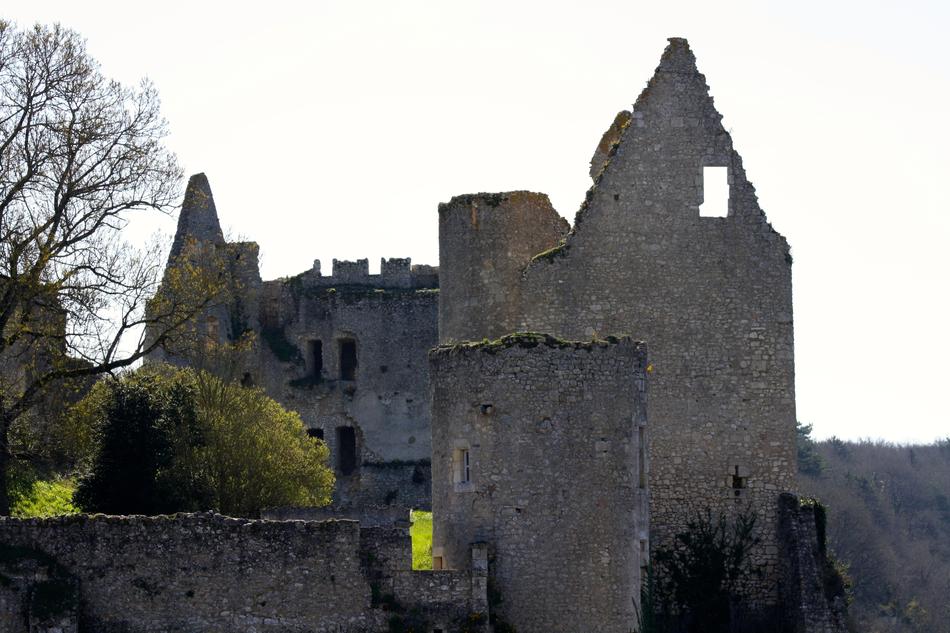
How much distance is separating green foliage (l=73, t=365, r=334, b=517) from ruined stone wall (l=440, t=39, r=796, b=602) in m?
4.90

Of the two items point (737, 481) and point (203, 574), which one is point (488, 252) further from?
point (203, 574)

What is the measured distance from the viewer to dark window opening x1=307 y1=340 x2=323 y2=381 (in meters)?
63.3

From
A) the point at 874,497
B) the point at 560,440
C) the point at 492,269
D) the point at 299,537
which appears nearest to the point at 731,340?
the point at 492,269

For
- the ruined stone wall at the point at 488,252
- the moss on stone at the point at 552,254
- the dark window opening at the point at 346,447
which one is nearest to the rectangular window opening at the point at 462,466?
the ruined stone wall at the point at 488,252

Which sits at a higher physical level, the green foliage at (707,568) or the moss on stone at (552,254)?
the moss on stone at (552,254)

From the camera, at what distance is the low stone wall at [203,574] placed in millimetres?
31906

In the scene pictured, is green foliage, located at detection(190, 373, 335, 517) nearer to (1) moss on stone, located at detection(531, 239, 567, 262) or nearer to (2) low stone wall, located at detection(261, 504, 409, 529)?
(2) low stone wall, located at detection(261, 504, 409, 529)

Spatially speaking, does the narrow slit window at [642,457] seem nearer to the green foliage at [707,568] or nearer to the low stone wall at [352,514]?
the low stone wall at [352,514]

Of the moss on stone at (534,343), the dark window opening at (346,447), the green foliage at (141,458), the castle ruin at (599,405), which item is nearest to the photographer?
the castle ruin at (599,405)

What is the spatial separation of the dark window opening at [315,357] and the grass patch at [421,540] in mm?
11313

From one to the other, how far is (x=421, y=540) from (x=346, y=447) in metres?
21.7

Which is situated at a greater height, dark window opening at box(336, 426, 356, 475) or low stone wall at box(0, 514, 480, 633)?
dark window opening at box(336, 426, 356, 475)

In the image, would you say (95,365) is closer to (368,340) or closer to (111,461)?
(111,461)

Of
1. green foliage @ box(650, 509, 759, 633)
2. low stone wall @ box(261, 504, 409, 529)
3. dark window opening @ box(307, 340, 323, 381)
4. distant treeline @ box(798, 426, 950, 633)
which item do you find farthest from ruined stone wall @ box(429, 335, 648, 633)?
distant treeline @ box(798, 426, 950, 633)
